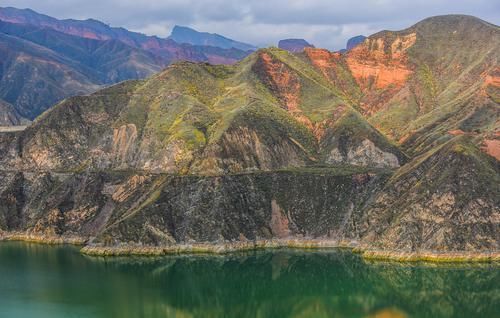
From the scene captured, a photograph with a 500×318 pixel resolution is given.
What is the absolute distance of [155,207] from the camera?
15125cm

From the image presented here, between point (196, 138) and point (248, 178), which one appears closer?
point (248, 178)

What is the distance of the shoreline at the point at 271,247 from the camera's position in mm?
131375

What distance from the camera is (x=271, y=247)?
495 ft

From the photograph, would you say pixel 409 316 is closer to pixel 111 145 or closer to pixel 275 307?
pixel 275 307

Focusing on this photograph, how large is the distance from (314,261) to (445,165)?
3643cm

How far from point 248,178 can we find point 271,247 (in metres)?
20.1

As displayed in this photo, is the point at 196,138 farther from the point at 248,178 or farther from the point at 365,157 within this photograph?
the point at 365,157

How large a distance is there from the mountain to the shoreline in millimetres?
338

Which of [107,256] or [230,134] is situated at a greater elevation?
[230,134]

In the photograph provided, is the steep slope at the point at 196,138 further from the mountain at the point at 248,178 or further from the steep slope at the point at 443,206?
the steep slope at the point at 443,206

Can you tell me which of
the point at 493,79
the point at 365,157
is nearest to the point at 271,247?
the point at 365,157

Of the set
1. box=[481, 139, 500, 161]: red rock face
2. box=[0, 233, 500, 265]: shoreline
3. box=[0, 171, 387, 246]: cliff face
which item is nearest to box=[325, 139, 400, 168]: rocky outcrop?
box=[0, 171, 387, 246]: cliff face

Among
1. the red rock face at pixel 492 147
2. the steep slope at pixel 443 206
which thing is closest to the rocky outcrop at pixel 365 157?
the steep slope at pixel 443 206

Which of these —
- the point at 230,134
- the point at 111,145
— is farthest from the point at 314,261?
the point at 111,145
